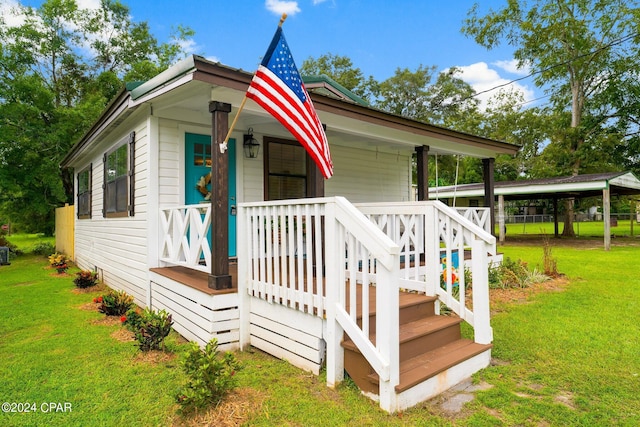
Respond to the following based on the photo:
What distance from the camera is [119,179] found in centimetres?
618

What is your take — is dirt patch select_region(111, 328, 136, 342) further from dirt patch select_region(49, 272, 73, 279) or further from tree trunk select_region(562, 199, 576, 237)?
tree trunk select_region(562, 199, 576, 237)

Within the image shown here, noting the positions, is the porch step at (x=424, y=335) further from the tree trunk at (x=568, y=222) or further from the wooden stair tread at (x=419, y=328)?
the tree trunk at (x=568, y=222)

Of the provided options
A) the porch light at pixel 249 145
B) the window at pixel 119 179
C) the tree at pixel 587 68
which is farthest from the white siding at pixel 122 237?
the tree at pixel 587 68

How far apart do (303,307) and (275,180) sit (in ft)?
11.8

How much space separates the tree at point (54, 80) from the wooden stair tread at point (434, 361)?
13366 millimetres

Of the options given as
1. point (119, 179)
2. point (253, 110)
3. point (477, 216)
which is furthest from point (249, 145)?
point (477, 216)

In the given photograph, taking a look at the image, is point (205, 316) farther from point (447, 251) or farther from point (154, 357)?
point (447, 251)

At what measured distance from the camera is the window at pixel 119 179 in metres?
5.55

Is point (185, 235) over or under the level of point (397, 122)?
under

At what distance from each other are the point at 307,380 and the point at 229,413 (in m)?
0.71

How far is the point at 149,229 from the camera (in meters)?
4.93

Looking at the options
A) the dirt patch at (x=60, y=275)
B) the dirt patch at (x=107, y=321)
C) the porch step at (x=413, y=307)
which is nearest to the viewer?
the porch step at (x=413, y=307)

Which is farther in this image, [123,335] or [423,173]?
[423,173]

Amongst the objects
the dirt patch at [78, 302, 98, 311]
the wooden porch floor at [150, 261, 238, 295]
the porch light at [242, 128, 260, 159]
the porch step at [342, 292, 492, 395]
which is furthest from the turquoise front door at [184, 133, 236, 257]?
the porch step at [342, 292, 492, 395]
